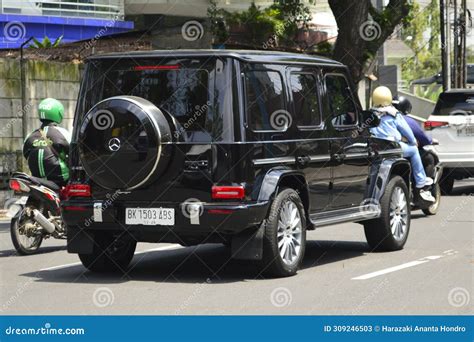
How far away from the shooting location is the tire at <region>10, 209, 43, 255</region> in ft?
41.5

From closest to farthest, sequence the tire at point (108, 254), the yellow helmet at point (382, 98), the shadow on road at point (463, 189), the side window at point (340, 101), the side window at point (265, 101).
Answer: the side window at point (265, 101), the tire at point (108, 254), the side window at point (340, 101), the yellow helmet at point (382, 98), the shadow on road at point (463, 189)

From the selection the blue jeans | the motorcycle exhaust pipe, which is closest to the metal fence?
the blue jeans

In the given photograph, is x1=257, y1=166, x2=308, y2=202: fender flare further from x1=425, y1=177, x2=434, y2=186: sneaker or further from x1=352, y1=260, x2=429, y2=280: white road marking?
x1=425, y1=177, x2=434, y2=186: sneaker

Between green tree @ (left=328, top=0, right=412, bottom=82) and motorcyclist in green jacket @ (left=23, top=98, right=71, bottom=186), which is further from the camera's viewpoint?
green tree @ (left=328, top=0, right=412, bottom=82)

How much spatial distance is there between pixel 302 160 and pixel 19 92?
10978 mm

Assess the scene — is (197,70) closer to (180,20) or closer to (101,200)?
(101,200)

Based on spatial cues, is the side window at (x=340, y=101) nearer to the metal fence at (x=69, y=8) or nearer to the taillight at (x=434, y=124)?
the taillight at (x=434, y=124)

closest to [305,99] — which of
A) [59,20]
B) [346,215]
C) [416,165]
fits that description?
[346,215]

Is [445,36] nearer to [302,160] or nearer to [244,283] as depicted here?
[302,160]

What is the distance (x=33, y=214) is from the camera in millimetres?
12711

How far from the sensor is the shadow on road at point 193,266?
34.7 feet

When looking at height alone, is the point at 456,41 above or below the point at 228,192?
above

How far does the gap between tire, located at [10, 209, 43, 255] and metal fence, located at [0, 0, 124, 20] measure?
57.9ft

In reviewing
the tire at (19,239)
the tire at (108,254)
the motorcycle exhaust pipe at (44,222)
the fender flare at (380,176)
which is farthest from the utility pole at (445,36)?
the tire at (108,254)
